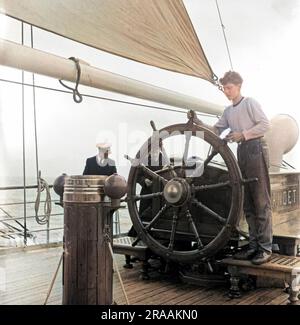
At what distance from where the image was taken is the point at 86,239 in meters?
1.70

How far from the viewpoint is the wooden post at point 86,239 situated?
1703mm

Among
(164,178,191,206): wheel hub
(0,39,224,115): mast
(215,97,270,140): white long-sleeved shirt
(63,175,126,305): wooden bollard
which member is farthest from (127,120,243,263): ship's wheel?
(63,175,126,305): wooden bollard

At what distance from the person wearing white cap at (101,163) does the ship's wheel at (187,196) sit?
0.13 meters

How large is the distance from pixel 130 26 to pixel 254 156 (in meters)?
1.03

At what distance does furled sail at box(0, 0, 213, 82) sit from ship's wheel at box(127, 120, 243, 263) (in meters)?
0.59

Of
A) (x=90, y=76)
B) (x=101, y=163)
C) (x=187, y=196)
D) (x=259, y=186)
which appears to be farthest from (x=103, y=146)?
(x=259, y=186)

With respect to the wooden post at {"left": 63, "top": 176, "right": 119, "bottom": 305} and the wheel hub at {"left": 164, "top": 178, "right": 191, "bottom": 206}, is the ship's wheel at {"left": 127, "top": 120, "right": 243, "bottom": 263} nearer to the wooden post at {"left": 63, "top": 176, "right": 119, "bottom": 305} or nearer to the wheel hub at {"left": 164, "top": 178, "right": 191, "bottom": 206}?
the wheel hub at {"left": 164, "top": 178, "right": 191, "bottom": 206}

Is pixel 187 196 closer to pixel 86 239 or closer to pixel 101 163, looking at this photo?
pixel 101 163

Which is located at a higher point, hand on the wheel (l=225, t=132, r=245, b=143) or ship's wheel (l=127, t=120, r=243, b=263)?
hand on the wheel (l=225, t=132, r=245, b=143)

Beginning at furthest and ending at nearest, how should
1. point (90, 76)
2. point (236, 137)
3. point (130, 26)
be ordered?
point (130, 26) → point (90, 76) → point (236, 137)

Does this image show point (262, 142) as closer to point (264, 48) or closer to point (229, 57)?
point (264, 48)

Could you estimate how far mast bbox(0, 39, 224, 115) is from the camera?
1.94 metres

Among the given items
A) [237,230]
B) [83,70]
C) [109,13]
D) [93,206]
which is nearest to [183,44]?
[109,13]

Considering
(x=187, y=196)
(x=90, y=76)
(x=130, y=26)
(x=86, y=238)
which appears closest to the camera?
(x=86, y=238)
